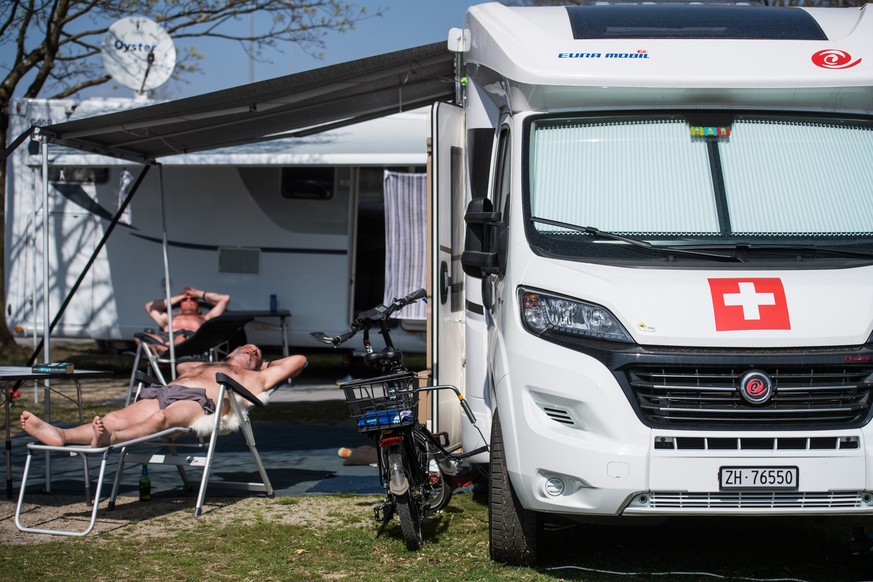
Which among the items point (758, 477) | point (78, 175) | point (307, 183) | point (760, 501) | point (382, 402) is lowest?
point (760, 501)

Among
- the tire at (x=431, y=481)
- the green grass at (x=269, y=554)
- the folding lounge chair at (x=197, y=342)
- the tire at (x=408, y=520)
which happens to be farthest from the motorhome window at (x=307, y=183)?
the tire at (x=408, y=520)

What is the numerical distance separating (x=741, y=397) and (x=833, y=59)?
181cm

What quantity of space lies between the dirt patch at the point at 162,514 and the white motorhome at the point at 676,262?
155 centimetres

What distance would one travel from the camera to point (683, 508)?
4.55m

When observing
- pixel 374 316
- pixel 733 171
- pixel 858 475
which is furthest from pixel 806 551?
pixel 374 316

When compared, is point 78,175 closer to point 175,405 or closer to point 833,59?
point 175,405

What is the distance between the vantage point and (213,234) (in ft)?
43.3

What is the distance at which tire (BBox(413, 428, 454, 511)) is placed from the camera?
19.6ft

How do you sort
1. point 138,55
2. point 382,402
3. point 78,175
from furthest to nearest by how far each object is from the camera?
point 78,175
point 138,55
point 382,402

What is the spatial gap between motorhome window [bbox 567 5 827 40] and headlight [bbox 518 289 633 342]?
4.83ft

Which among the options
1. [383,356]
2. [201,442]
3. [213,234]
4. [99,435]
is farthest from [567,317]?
[213,234]

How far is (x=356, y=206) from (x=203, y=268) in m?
2.07

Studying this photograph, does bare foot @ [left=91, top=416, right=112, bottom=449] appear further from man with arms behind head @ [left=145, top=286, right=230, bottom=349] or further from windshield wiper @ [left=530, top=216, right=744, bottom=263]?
man with arms behind head @ [left=145, top=286, right=230, bottom=349]

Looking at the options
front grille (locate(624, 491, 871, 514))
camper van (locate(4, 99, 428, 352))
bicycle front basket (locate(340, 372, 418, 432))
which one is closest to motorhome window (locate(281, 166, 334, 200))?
camper van (locate(4, 99, 428, 352))
